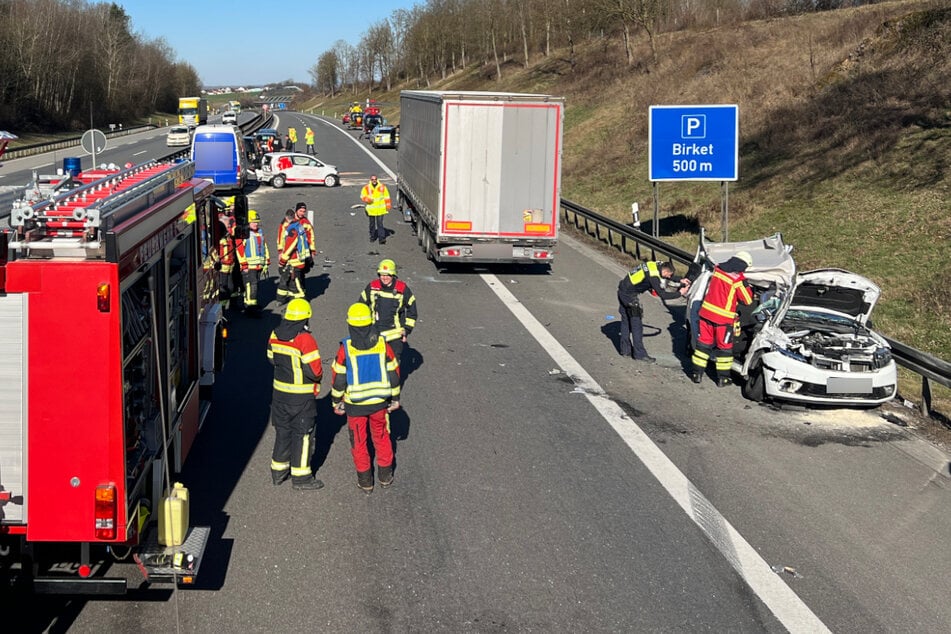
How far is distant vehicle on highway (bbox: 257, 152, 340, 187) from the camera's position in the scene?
35.9 meters

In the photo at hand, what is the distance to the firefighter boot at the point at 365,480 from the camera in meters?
8.16

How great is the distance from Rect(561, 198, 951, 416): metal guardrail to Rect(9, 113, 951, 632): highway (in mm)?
766

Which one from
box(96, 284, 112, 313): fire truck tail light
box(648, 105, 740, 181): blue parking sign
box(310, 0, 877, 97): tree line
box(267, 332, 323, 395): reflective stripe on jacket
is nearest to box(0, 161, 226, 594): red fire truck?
box(96, 284, 112, 313): fire truck tail light

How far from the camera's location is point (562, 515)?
7848mm

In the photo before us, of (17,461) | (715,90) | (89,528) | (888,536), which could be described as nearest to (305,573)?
(89,528)

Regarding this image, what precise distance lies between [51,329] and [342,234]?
1923 centimetres

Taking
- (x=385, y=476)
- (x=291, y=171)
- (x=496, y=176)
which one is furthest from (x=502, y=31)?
(x=385, y=476)

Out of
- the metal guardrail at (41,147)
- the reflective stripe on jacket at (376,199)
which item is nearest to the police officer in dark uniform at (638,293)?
the reflective stripe on jacket at (376,199)

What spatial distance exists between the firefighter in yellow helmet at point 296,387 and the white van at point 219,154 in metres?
21.8

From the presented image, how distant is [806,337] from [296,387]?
647 centimetres

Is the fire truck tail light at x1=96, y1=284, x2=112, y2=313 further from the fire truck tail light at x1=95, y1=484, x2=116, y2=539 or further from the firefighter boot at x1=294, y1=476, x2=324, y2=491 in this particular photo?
the firefighter boot at x1=294, y1=476, x2=324, y2=491

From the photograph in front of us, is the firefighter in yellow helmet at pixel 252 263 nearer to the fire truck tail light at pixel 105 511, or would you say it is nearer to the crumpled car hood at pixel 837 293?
the crumpled car hood at pixel 837 293

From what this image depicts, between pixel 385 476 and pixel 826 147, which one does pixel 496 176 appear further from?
pixel 826 147

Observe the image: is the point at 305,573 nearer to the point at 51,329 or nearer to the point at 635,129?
the point at 51,329
